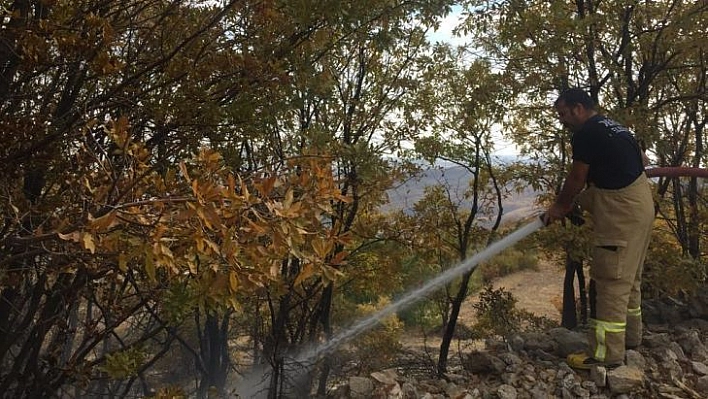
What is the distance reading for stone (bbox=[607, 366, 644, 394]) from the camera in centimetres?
342

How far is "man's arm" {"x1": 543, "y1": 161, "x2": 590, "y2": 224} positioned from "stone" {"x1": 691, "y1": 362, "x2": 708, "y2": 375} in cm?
168

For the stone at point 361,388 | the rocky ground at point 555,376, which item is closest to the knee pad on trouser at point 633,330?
the rocky ground at point 555,376

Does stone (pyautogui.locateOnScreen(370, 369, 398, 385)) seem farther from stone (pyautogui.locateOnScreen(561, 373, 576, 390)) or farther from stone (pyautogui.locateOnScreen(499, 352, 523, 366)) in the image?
stone (pyautogui.locateOnScreen(561, 373, 576, 390))

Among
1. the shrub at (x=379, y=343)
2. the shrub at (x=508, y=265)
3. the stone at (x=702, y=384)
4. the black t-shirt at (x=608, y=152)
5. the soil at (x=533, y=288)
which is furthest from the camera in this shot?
the shrub at (x=508, y=265)

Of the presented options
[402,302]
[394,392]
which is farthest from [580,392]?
[402,302]

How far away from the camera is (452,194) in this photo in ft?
24.6

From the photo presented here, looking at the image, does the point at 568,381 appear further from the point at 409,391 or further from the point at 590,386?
the point at 409,391

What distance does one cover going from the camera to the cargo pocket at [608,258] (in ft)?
11.1

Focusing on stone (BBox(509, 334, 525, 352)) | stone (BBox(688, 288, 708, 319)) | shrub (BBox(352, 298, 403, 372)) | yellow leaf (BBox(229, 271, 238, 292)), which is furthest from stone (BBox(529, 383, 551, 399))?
shrub (BBox(352, 298, 403, 372))

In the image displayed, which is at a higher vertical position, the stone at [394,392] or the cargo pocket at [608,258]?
the cargo pocket at [608,258]

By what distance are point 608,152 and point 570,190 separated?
0.35 meters

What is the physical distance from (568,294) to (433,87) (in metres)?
4.02

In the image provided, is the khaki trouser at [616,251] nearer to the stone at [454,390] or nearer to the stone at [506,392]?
the stone at [506,392]

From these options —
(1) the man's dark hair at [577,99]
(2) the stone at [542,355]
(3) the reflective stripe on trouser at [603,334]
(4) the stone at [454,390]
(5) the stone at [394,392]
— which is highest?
(1) the man's dark hair at [577,99]
